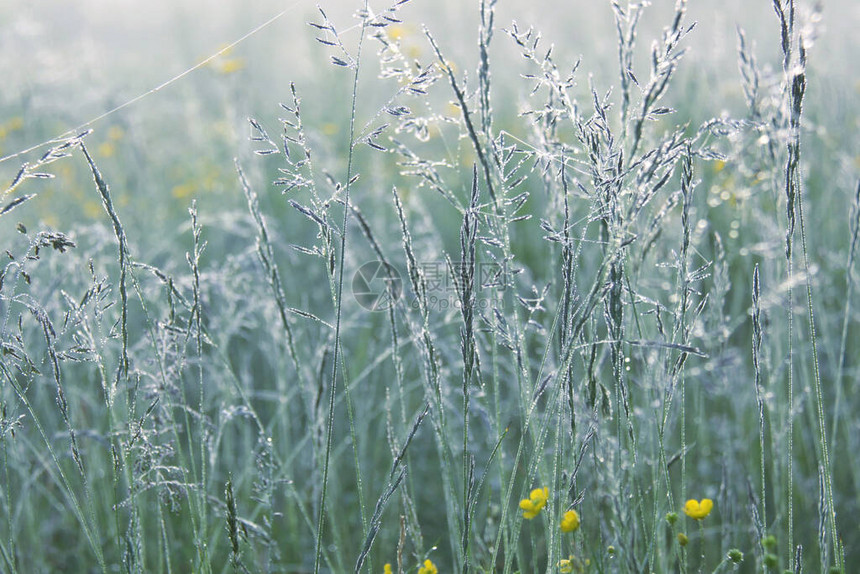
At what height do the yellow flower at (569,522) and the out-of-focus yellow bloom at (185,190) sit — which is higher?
the out-of-focus yellow bloom at (185,190)

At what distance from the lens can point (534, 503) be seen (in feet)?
3.49

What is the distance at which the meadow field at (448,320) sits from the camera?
1016 mm

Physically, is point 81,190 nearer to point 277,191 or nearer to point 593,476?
point 277,191

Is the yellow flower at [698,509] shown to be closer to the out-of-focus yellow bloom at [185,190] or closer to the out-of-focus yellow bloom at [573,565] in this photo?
the out-of-focus yellow bloom at [573,565]

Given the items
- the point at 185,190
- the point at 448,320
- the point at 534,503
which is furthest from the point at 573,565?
the point at 185,190

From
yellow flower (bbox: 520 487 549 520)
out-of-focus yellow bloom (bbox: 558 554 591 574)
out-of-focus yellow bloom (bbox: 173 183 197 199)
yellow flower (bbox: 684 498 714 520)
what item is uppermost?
out-of-focus yellow bloom (bbox: 173 183 197 199)

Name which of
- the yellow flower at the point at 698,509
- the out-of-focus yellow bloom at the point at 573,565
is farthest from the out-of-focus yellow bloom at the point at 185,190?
the yellow flower at the point at 698,509

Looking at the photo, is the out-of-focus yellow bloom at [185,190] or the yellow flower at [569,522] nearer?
the yellow flower at [569,522]

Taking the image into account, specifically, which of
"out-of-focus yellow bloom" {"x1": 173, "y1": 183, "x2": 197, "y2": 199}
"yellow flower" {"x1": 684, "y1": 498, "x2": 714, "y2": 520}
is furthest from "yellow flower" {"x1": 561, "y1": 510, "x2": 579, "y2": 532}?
"out-of-focus yellow bloom" {"x1": 173, "y1": 183, "x2": 197, "y2": 199}

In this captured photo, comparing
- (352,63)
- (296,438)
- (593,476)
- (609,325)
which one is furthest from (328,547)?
(352,63)

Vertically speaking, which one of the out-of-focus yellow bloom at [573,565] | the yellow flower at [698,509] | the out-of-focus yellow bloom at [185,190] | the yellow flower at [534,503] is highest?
the out-of-focus yellow bloom at [185,190]

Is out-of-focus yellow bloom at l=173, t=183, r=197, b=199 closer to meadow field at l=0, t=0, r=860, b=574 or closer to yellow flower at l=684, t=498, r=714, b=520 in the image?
meadow field at l=0, t=0, r=860, b=574

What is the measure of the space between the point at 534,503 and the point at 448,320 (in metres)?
0.58

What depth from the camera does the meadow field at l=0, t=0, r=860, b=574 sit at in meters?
1.02
